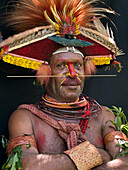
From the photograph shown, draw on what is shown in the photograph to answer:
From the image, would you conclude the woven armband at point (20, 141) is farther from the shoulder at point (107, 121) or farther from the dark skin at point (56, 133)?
the shoulder at point (107, 121)

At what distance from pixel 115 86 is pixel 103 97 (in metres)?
0.22

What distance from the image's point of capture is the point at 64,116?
7.33 feet

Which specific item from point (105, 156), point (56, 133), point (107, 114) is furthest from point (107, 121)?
point (56, 133)

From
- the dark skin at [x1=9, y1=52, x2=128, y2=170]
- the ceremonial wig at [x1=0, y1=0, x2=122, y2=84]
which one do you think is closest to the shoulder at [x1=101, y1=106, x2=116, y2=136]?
the dark skin at [x1=9, y1=52, x2=128, y2=170]

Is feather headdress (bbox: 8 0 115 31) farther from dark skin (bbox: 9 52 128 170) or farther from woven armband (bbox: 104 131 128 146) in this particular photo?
woven armband (bbox: 104 131 128 146)

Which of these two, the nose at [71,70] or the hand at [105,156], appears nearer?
the hand at [105,156]

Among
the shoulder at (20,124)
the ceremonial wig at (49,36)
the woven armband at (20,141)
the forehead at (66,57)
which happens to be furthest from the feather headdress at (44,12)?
the woven armband at (20,141)

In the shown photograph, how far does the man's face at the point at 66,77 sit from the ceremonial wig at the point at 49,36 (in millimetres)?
68

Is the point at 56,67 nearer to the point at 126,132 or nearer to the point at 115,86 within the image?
the point at 126,132

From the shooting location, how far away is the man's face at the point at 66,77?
2.21m

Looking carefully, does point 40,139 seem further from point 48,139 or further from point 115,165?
point 115,165

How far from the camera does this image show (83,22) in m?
2.46

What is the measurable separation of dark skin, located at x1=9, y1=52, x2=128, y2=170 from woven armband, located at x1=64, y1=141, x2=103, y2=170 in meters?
0.04

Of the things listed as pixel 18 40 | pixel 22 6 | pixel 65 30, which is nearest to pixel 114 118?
pixel 65 30
